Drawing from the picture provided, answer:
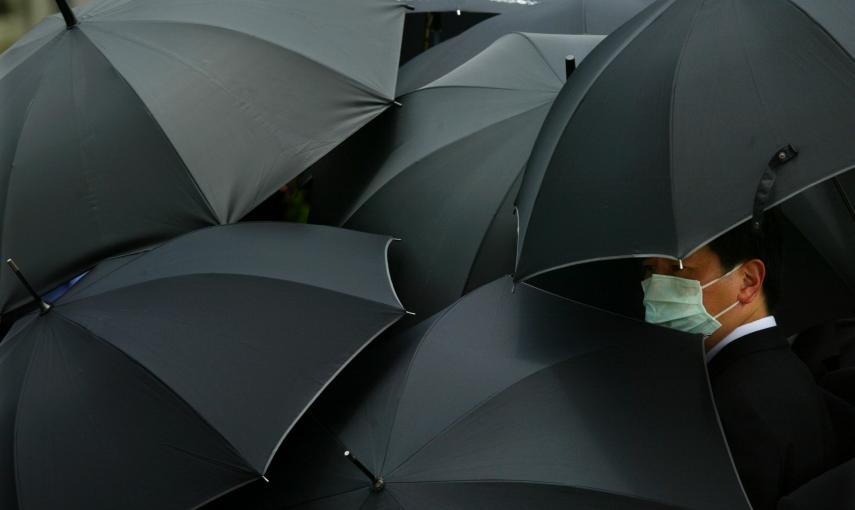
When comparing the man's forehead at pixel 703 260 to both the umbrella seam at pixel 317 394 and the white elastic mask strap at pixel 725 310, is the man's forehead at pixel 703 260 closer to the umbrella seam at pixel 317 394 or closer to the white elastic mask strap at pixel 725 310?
the white elastic mask strap at pixel 725 310

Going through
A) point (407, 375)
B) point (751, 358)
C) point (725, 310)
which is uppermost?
point (407, 375)

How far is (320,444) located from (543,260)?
0.81 metres

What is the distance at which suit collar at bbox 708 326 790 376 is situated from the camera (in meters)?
3.63

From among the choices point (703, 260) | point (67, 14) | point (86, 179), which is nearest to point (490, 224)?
point (703, 260)

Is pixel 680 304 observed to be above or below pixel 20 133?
below

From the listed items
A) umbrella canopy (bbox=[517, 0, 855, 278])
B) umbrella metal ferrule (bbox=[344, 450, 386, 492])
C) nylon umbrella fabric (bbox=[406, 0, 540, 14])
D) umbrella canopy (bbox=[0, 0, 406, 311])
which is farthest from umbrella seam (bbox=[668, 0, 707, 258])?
nylon umbrella fabric (bbox=[406, 0, 540, 14])

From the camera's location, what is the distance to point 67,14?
5082 millimetres

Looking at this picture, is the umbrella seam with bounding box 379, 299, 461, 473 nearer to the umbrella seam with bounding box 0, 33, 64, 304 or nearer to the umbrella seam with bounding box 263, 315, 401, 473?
the umbrella seam with bounding box 263, 315, 401, 473

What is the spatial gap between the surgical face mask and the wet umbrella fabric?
20cm

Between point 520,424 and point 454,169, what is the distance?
139 centimetres

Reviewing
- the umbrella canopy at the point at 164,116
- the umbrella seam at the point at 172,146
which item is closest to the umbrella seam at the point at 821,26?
the umbrella canopy at the point at 164,116

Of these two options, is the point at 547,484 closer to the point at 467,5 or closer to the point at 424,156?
the point at 424,156

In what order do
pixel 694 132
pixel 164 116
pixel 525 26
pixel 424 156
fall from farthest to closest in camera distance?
pixel 525 26
pixel 164 116
pixel 424 156
pixel 694 132

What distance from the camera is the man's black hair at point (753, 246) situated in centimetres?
361
